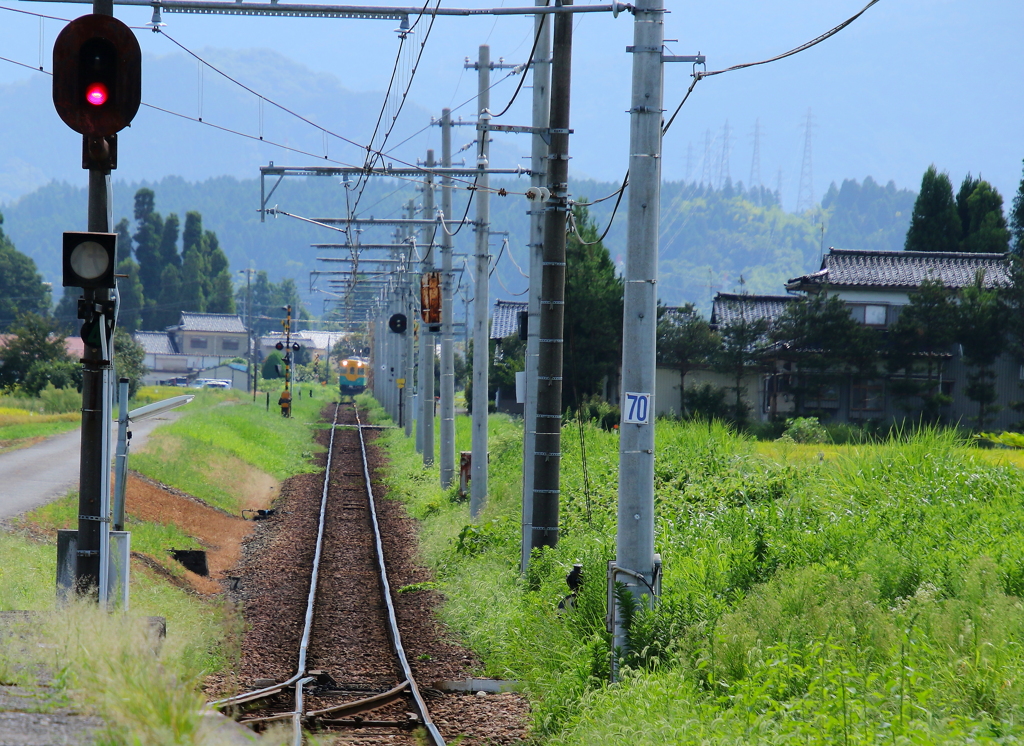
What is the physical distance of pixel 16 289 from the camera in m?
89.4

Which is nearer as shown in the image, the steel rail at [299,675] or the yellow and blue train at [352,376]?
the steel rail at [299,675]

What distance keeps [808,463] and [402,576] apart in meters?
6.10

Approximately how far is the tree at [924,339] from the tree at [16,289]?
246 feet

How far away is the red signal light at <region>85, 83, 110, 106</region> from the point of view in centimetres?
740

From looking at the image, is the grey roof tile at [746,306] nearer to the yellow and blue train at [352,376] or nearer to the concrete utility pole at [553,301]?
the concrete utility pole at [553,301]

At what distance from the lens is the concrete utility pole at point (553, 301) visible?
11.1 meters

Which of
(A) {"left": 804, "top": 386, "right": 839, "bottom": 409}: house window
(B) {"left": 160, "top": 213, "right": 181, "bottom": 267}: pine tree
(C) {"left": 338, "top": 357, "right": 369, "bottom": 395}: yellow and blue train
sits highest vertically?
(B) {"left": 160, "top": 213, "right": 181, "bottom": 267}: pine tree

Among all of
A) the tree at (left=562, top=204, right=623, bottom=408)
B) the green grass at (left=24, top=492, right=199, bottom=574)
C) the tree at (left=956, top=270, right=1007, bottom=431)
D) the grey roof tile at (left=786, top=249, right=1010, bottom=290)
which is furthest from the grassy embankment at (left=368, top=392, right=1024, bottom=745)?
the grey roof tile at (left=786, top=249, right=1010, bottom=290)

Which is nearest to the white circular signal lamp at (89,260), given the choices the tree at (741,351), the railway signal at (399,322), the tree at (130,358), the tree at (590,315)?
the tree at (590,315)

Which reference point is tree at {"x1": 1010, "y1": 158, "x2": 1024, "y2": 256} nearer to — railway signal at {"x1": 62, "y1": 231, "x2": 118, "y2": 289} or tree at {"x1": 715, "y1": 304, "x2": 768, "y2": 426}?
tree at {"x1": 715, "y1": 304, "x2": 768, "y2": 426}

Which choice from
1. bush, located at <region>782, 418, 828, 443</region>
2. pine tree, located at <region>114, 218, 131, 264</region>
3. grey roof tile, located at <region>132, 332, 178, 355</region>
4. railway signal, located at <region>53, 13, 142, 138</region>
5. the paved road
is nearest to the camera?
railway signal, located at <region>53, 13, 142, 138</region>

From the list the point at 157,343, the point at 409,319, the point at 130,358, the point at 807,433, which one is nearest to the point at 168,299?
the point at 157,343

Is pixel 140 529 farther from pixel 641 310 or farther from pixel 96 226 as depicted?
pixel 641 310

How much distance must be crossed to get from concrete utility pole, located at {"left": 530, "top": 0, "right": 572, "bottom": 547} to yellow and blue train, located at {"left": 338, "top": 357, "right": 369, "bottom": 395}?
252 ft
